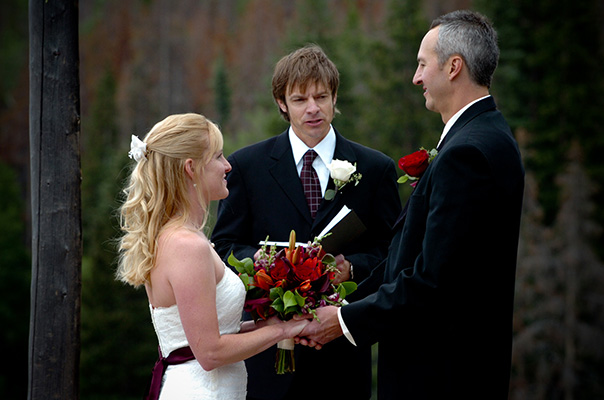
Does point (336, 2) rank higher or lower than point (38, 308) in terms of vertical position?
higher

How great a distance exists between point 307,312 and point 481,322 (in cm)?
86

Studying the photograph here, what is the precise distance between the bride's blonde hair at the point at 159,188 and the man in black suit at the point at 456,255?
98 centimetres

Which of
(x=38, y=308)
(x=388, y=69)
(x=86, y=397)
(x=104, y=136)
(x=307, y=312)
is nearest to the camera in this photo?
(x=307, y=312)

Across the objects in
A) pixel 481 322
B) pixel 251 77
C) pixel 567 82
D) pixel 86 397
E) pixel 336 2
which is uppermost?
pixel 336 2

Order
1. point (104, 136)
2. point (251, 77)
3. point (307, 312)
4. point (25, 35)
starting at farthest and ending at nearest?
point (25, 35)
point (251, 77)
point (104, 136)
point (307, 312)

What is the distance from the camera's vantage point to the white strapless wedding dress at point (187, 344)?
3.30 metres

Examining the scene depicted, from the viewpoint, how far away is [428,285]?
124 inches

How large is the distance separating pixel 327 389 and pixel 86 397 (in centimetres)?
2913

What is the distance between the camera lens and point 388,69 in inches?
1314

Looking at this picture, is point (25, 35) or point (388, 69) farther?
point (25, 35)

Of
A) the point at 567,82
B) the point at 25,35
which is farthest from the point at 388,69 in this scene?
the point at 25,35

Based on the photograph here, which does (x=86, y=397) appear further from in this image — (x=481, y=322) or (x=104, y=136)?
(x=481, y=322)

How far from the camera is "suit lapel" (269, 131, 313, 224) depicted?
437 cm

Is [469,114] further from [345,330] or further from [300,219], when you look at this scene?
[300,219]
